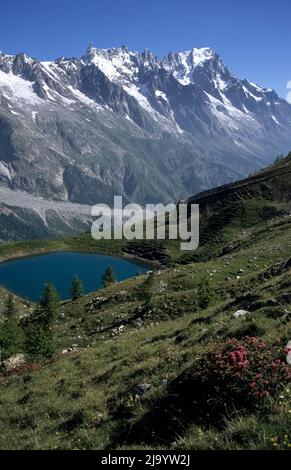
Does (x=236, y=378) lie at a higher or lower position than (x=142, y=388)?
higher

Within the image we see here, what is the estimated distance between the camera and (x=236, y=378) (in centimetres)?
1370

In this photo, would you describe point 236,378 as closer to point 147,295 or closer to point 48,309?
point 147,295

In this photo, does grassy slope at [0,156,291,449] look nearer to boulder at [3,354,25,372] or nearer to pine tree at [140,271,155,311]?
boulder at [3,354,25,372]

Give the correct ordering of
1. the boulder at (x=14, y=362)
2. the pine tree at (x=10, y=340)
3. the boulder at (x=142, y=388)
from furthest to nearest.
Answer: the pine tree at (x=10, y=340)
the boulder at (x=14, y=362)
the boulder at (x=142, y=388)

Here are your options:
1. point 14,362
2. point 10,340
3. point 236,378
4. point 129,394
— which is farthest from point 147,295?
point 236,378

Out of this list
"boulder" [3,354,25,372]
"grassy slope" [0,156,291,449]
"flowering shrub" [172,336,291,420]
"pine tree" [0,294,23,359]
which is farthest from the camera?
"pine tree" [0,294,23,359]

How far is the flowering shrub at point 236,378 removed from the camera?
517 inches

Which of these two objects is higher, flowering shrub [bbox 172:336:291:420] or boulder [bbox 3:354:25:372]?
flowering shrub [bbox 172:336:291:420]

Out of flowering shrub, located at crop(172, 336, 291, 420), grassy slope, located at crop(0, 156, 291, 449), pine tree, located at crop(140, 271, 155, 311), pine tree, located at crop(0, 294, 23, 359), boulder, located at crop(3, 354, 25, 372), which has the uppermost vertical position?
flowering shrub, located at crop(172, 336, 291, 420)

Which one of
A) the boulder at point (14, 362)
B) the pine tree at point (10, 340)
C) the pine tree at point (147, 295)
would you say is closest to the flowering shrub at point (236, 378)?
the boulder at point (14, 362)

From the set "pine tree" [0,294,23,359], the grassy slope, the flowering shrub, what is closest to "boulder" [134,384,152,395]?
the grassy slope

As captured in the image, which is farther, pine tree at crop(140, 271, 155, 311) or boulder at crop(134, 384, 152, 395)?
pine tree at crop(140, 271, 155, 311)

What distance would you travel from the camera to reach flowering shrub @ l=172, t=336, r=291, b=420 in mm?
13133

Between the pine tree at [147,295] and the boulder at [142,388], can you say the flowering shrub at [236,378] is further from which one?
the pine tree at [147,295]
